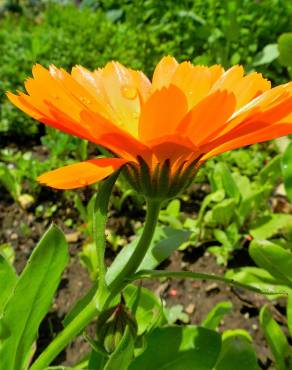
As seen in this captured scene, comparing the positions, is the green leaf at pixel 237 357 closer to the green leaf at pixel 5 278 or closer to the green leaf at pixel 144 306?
the green leaf at pixel 144 306

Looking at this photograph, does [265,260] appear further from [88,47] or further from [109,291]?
[88,47]

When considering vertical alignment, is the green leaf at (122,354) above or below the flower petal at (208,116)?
below

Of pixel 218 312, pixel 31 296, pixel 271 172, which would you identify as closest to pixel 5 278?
pixel 31 296

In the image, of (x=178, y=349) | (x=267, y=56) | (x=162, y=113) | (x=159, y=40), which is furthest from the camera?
(x=159, y=40)

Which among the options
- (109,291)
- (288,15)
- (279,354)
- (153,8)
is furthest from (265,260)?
(153,8)

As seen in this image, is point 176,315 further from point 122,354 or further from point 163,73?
point 163,73

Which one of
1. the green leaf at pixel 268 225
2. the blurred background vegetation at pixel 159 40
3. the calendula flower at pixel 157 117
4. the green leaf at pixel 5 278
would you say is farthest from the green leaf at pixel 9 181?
the calendula flower at pixel 157 117

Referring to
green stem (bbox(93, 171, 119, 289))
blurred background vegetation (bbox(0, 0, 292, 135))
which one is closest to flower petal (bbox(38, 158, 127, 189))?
green stem (bbox(93, 171, 119, 289))
